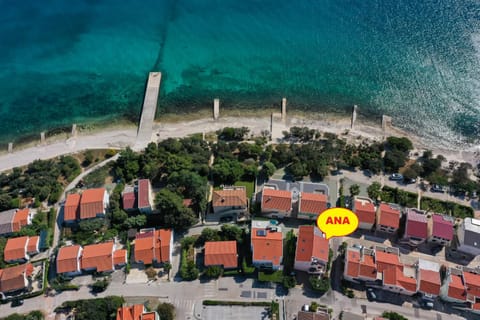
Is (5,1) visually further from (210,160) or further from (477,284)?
(477,284)

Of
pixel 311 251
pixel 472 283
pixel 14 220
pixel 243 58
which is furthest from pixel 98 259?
pixel 243 58

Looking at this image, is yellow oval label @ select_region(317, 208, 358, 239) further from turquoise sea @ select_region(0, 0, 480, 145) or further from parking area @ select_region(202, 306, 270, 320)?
turquoise sea @ select_region(0, 0, 480, 145)

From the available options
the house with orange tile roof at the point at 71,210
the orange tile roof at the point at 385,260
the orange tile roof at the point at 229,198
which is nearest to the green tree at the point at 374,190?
the orange tile roof at the point at 385,260

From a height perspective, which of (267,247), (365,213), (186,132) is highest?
(186,132)

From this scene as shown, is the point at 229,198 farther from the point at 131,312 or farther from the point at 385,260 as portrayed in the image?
the point at 385,260

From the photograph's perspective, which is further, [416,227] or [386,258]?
[416,227]

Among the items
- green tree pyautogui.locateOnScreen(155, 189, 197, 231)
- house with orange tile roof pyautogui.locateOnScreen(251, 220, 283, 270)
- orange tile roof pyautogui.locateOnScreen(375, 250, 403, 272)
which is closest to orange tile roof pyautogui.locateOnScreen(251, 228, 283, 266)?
house with orange tile roof pyautogui.locateOnScreen(251, 220, 283, 270)

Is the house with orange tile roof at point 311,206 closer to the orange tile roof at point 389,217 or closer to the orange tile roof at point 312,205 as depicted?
the orange tile roof at point 312,205
